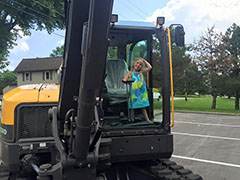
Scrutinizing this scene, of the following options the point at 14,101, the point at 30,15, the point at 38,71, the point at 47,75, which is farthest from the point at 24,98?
the point at 38,71

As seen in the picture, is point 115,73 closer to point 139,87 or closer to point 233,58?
point 139,87

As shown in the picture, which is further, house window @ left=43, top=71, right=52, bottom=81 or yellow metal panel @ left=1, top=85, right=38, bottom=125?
house window @ left=43, top=71, right=52, bottom=81

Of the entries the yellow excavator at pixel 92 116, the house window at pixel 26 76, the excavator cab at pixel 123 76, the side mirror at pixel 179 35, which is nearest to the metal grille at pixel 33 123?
the yellow excavator at pixel 92 116

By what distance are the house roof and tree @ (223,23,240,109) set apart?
103 ft

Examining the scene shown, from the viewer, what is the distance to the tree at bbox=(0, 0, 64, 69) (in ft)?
53.5

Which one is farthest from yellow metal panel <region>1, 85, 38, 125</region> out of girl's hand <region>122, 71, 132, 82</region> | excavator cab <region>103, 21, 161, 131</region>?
girl's hand <region>122, 71, 132, 82</region>

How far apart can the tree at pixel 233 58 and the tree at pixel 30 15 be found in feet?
48.9

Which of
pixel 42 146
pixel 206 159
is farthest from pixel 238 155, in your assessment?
pixel 42 146

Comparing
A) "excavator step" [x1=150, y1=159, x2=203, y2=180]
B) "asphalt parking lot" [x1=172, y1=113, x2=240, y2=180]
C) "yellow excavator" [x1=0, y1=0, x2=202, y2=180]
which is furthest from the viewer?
"asphalt parking lot" [x1=172, y1=113, x2=240, y2=180]

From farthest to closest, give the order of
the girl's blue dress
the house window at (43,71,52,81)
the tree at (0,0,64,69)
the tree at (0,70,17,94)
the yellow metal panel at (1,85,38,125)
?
1. the tree at (0,70,17,94)
2. the house window at (43,71,52,81)
3. the tree at (0,0,64,69)
4. the girl's blue dress
5. the yellow metal panel at (1,85,38,125)

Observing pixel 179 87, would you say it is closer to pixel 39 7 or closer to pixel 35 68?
pixel 39 7

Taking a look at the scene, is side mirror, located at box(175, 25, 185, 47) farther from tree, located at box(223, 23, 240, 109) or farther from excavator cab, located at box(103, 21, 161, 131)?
tree, located at box(223, 23, 240, 109)

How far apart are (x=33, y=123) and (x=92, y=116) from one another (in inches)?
52.6

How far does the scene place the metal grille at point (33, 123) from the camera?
3.05m
